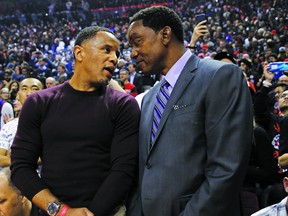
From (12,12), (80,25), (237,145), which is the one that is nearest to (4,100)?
(237,145)

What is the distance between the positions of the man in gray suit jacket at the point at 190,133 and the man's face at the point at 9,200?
3.06 ft

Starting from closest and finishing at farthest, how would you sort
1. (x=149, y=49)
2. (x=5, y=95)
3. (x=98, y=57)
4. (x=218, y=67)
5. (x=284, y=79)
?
(x=218, y=67)
(x=149, y=49)
(x=98, y=57)
(x=284, y=79)
(x=5, y=95)

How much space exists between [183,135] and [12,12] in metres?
33.2

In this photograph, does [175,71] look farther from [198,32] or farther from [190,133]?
[198,32]

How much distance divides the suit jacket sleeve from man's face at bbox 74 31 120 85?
0.54m

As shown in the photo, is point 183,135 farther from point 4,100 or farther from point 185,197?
point 4,100

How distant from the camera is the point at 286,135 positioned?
12.1 ft

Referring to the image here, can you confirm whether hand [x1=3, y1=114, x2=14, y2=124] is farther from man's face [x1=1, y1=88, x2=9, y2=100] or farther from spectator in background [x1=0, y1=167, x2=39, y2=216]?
spectator in background [x1=0, y1=167, x2=39, y2=216]

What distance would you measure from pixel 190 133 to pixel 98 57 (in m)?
0.61

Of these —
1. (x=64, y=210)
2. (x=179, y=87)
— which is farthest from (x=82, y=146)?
(x=179, y=87)

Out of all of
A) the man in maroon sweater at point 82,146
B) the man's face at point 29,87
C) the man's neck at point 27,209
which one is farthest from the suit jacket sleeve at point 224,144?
the man's face at point 29,87

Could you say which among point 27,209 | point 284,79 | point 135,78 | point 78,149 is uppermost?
point 78,149

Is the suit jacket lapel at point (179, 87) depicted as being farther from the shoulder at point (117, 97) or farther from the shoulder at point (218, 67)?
the shoulder at point (117, 97)

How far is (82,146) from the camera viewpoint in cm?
218
